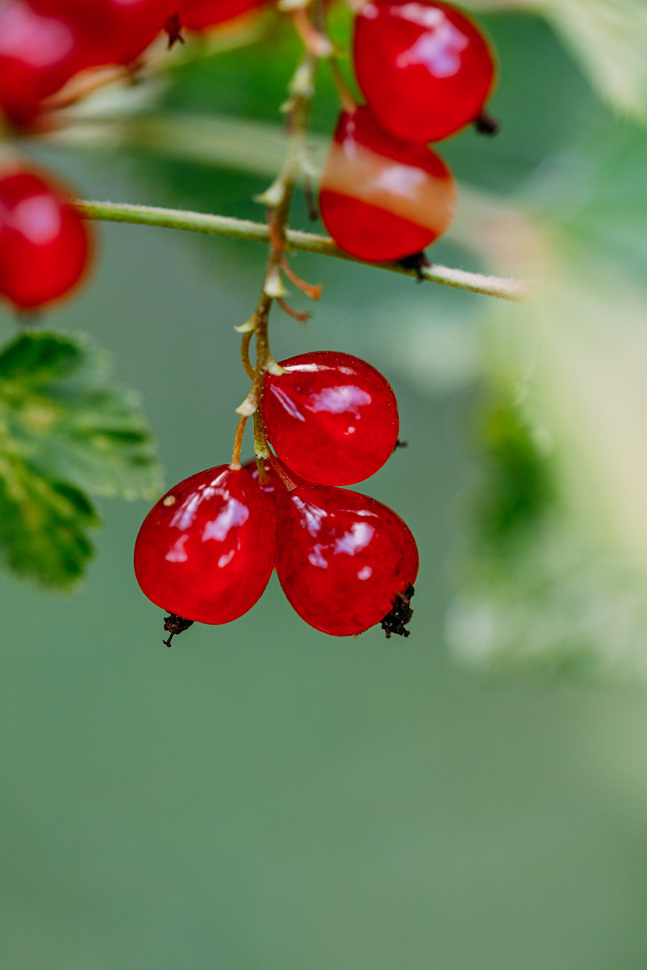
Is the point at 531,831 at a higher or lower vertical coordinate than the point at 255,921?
higher

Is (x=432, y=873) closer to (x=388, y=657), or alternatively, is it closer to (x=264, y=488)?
(x=388, y=657)

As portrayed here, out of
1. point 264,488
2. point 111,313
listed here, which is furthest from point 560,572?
point 111,313

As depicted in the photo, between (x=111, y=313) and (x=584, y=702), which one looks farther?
(x=584, y=702)

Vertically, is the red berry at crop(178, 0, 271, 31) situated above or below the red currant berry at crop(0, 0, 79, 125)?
above

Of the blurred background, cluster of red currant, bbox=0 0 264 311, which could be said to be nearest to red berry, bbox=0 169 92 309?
cluster of red currant, bbox=0 0 264 311

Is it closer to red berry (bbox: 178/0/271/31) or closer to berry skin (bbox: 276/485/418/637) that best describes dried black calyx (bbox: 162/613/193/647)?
berry skin (bbox: 276/485/418/637)

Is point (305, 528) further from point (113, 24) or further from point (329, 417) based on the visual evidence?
point (113, 24)
